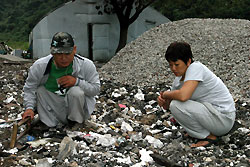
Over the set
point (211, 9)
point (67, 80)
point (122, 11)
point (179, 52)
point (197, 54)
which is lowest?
point (197, 54)

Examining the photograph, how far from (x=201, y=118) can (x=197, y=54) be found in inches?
232

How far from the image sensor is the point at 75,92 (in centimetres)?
447

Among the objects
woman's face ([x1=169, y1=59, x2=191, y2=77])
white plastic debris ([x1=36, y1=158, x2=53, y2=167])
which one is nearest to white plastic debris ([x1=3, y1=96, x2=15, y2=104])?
white plastic debris ([x1=36, y1=158, x2=53, y2=167])

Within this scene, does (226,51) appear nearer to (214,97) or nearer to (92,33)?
(214,97)

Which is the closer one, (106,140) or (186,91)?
(186,91)

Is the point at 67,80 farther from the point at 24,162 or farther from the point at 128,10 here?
the point at 128,10

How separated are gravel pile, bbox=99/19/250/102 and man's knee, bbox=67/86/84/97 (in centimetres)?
372

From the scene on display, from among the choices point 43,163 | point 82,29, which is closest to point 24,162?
point 43,163

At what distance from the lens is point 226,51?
956 centimetres

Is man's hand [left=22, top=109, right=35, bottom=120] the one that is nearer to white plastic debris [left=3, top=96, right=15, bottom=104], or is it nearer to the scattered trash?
the scattered trash

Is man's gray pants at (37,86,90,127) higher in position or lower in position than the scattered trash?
higher

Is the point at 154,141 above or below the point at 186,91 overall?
below

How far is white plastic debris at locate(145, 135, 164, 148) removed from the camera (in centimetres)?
447

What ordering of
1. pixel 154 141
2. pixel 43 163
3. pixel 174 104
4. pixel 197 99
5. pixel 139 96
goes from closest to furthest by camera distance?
pixel 43 163, pixel 174 104, pixel 197 99, pixel 154 141, pixel 139 96
